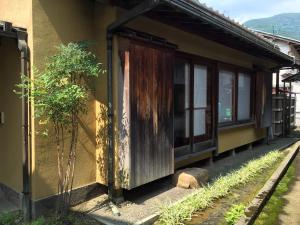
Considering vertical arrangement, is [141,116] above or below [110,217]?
above

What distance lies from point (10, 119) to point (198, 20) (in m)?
4.01

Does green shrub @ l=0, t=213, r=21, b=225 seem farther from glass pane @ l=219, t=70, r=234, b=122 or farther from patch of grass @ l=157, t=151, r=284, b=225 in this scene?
glass pane @ l=219, t=70, r=234, b=122

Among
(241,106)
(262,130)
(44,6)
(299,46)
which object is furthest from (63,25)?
(299,46)

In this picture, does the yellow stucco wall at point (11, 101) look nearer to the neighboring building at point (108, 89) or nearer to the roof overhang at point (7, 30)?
the neighboring building at point (108, 89)

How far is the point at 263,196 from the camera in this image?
645cm

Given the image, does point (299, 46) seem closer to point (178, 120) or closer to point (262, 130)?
point (262, 130)

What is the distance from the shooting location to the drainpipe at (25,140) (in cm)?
506

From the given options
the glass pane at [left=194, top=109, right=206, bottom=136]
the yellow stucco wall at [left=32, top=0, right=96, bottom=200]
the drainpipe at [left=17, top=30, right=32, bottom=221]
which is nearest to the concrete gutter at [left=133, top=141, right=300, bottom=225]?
the yellow stucco wall at [left=32, top=0, right=96, bottom=200]

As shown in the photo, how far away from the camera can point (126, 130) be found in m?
5.80

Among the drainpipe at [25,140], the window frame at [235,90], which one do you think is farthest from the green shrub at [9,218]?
the window frame at [235,90]

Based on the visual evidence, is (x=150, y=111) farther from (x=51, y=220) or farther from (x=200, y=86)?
(x=200, y=86)

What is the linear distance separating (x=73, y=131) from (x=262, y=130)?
33.2 ft

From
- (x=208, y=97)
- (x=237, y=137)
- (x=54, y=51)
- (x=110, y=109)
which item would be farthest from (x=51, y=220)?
(x=237, y=137)

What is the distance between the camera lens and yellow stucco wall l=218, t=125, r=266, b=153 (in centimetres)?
998
